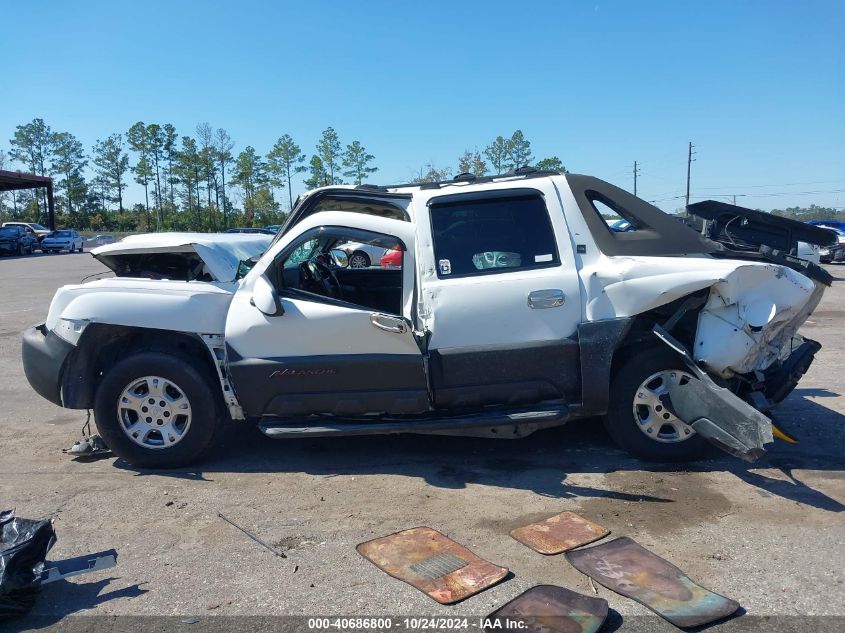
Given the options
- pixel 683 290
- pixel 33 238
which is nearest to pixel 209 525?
pixel 683 290

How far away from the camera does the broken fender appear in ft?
14.1

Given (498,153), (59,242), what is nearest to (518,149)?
(498,153)

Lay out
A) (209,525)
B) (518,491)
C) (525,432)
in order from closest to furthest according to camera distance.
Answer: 1. (209,525)
2. (518,491)
3. (525,432)

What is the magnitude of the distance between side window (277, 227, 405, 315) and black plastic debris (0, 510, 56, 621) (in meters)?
2.24

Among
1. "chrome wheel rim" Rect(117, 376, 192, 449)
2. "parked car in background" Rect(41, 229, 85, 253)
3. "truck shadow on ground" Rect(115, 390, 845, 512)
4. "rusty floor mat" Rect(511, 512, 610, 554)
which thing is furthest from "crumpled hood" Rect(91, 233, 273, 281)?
"parked car in background" Rect(41, 229, 85, 253)

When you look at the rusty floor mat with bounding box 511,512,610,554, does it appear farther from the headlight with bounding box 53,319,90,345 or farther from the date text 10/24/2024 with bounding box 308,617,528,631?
the headlight with bounding box 53,319,90,345

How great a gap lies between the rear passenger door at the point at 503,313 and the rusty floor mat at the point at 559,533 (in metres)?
0.99

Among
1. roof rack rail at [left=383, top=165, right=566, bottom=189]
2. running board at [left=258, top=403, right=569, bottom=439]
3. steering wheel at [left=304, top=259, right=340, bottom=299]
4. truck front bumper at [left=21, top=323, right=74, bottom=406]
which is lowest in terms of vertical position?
running board at [left=258, top=403, right=569, bottom=439]

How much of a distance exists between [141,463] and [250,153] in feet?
191

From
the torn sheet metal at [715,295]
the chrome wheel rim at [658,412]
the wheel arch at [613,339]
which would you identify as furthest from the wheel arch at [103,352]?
the chrome wheel rim at [658,412]

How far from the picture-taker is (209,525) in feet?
14.1

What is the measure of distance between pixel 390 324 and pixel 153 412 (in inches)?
74.2

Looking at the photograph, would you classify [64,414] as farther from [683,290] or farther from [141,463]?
[683,290]

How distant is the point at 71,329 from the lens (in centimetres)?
518
